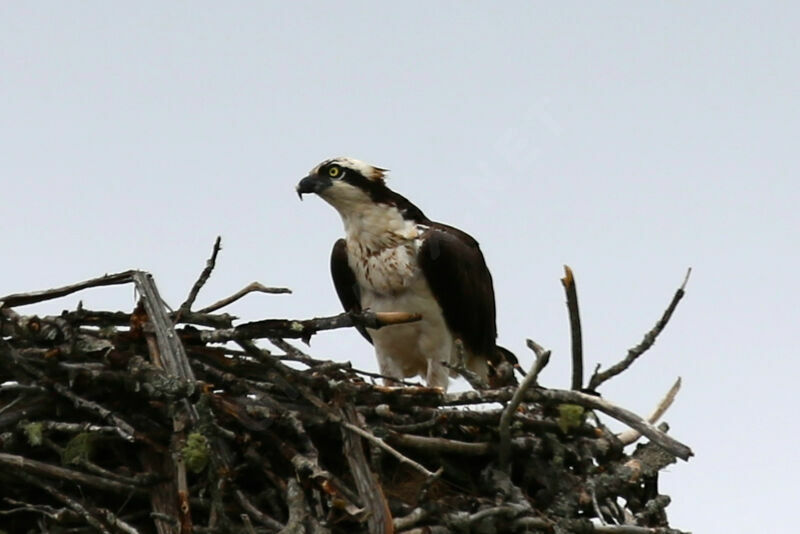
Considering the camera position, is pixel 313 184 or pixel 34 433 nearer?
pixel 34 433

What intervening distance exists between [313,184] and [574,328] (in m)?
2.83

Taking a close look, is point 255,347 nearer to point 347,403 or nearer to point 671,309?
point 347,403

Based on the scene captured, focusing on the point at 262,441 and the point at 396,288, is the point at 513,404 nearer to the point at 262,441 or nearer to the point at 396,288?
the point at 262,441

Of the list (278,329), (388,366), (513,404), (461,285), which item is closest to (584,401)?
(513,404)

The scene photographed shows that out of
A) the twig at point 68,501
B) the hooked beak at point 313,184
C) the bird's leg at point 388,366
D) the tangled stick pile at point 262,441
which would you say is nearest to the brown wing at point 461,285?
the bird's leg at point 388,366

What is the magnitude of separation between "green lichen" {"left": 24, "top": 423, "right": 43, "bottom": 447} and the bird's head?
119 inches

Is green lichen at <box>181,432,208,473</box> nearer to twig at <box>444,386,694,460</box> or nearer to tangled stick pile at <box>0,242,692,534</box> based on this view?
tangled stick pile at <box>0,242,692,534</box>

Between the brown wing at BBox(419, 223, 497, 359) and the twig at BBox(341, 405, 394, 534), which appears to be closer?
the twig at BBox(341, 405, 394, 534)

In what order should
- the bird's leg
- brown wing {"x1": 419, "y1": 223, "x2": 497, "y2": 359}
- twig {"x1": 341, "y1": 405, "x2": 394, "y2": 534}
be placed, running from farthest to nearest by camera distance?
1. the bird's leg
2. brown wing {"x1": 419, "y1": 223, "x2": 497, "y2": 359}
3. twig {"x1": 341, "y1": 405, "x2": 394, "y2": 534}

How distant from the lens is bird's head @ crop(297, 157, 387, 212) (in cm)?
747

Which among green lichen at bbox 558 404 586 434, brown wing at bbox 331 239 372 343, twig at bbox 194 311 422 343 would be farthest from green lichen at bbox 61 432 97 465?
brown wing at bbox 331 239 372 343

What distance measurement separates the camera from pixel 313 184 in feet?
24.7

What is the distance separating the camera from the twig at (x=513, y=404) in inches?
182

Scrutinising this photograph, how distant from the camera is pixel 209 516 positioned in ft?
15.2
